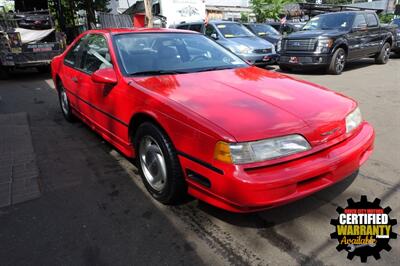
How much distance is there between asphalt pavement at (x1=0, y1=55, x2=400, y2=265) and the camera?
2.23 meters

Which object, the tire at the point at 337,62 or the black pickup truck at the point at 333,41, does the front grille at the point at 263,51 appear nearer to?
the black pickup truck at the point at 333,41

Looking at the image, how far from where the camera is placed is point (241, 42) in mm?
10359

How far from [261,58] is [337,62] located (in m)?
2.30

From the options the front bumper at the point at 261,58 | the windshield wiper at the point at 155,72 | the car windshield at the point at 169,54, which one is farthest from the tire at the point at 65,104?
the front bumper at the point at 261,58

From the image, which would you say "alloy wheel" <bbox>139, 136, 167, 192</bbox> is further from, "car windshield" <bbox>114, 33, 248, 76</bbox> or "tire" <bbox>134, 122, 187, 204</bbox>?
"car windshield" <bbox>114, 33, 248, 76</bbox>

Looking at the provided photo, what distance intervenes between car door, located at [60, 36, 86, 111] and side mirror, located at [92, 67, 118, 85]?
1143 mm

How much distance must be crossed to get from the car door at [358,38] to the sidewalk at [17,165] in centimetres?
868

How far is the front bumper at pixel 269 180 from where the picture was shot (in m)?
2.06

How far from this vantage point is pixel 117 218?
2.69 meters

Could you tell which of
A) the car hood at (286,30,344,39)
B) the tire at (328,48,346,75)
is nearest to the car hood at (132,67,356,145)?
the car hood at (286,30,344,39)

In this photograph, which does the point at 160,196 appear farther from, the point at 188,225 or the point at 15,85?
the point at 15,85

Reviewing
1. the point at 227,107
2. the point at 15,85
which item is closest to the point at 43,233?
the point at 227,107

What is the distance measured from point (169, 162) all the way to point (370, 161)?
2.43 metres

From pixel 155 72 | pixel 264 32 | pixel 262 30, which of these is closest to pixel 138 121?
pixel 155 72
